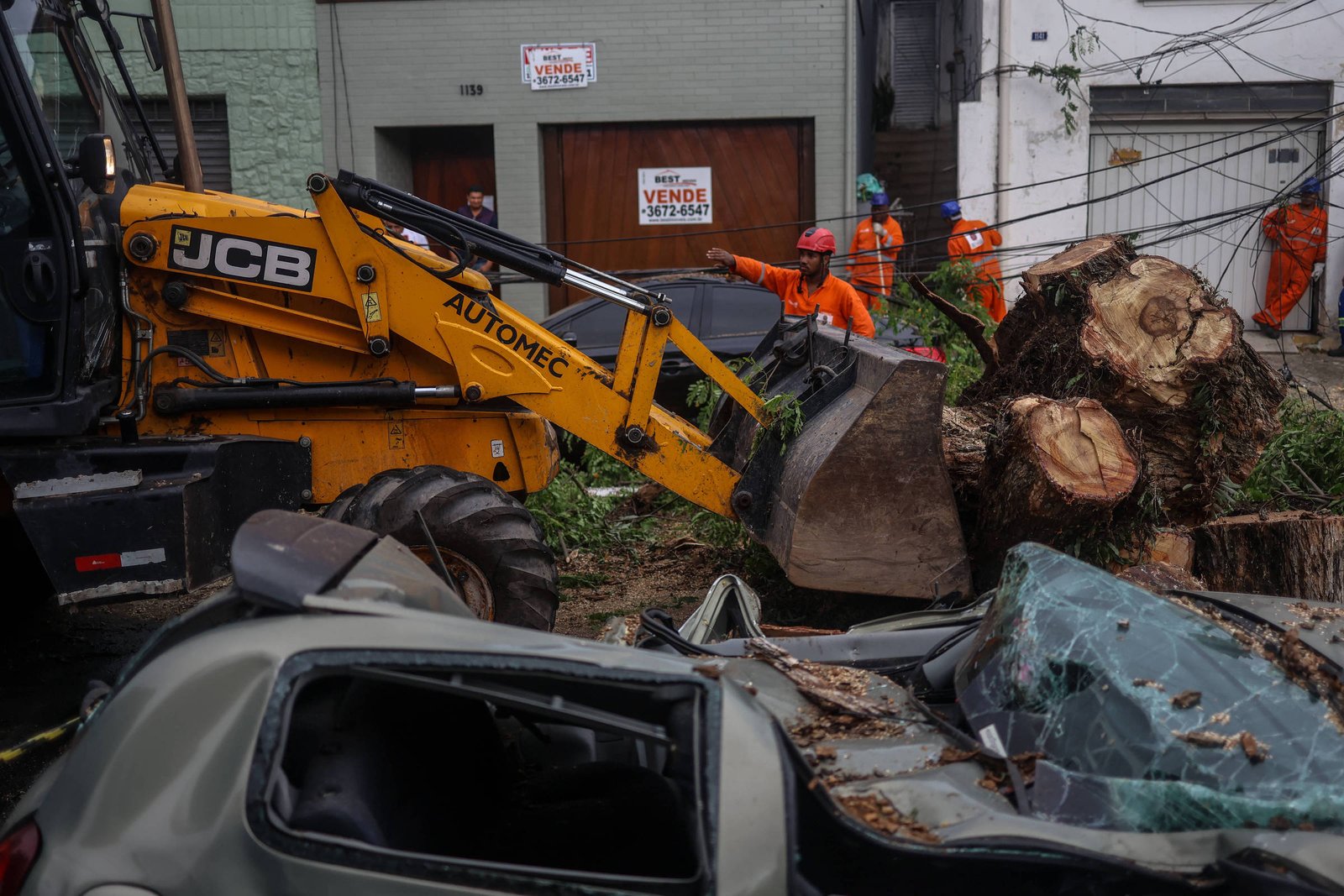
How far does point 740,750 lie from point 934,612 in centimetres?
207

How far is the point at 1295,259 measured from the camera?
1033 cm

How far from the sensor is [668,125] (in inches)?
537

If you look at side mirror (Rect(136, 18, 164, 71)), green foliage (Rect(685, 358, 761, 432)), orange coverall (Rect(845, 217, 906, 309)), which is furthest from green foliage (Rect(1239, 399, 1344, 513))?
side mirror (Rect(136, 18, 164, 71))

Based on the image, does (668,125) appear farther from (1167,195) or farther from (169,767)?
(169,767)

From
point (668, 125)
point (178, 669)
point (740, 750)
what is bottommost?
point (740, 750)

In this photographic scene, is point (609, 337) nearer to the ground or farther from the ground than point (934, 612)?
farther from the ground

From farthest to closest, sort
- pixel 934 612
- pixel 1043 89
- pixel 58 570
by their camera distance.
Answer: pixel 1043 89, pixel 58 570, pixel 934 612

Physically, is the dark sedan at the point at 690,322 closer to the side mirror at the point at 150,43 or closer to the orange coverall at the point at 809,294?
the orange coverall at the point at 809,294

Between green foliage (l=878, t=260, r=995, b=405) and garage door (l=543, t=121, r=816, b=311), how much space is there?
7.46 ft

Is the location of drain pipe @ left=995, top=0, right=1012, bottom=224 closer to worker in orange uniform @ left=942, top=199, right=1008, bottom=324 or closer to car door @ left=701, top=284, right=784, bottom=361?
worker in orange uniform @ left=942, top=199, right=1008, bottom=324

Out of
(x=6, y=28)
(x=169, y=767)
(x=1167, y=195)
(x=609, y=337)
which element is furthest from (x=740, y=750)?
(x=1167, y=195)

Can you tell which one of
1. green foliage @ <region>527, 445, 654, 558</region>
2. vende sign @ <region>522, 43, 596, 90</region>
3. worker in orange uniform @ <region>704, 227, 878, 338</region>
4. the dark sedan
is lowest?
green foliage @ <region>527, 445, 654, 558</region>

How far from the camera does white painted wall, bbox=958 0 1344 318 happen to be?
13.1m

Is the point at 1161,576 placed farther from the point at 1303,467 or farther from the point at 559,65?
the point at 559,65
